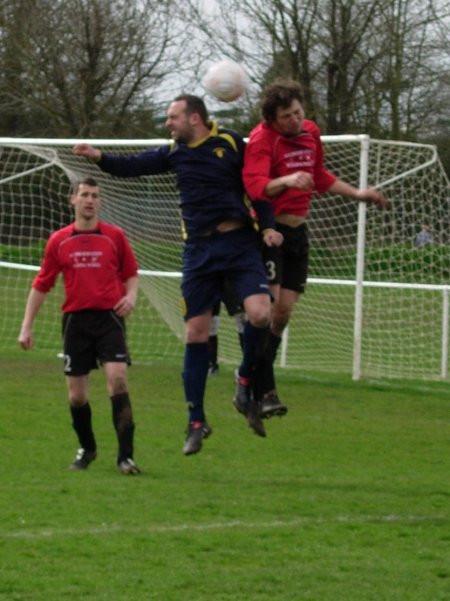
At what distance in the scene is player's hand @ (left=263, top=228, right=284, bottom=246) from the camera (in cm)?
937

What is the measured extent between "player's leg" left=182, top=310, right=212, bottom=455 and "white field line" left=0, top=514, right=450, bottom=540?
1.03 metres

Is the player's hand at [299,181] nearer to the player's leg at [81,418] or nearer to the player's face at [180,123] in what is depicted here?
the player's face at [180,123]

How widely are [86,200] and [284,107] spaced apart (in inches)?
65.8

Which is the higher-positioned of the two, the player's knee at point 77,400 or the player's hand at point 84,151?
the player's hand at point 84,151

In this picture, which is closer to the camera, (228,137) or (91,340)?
(228,137)

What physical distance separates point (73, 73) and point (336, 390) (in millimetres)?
23058

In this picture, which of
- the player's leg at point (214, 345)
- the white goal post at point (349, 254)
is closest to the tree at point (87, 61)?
the white goal post at point (349, 254)

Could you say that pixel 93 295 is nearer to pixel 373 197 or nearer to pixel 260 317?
pixel 260 317

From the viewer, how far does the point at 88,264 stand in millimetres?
10500

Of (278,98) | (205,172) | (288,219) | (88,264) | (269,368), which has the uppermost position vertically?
(278,98)

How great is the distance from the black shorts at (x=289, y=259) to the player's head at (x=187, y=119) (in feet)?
3.43

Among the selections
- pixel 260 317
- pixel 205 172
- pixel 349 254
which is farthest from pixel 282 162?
pixel 349 254

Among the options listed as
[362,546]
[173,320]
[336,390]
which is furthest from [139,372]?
[362,546]

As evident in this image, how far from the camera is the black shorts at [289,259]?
10156mm
